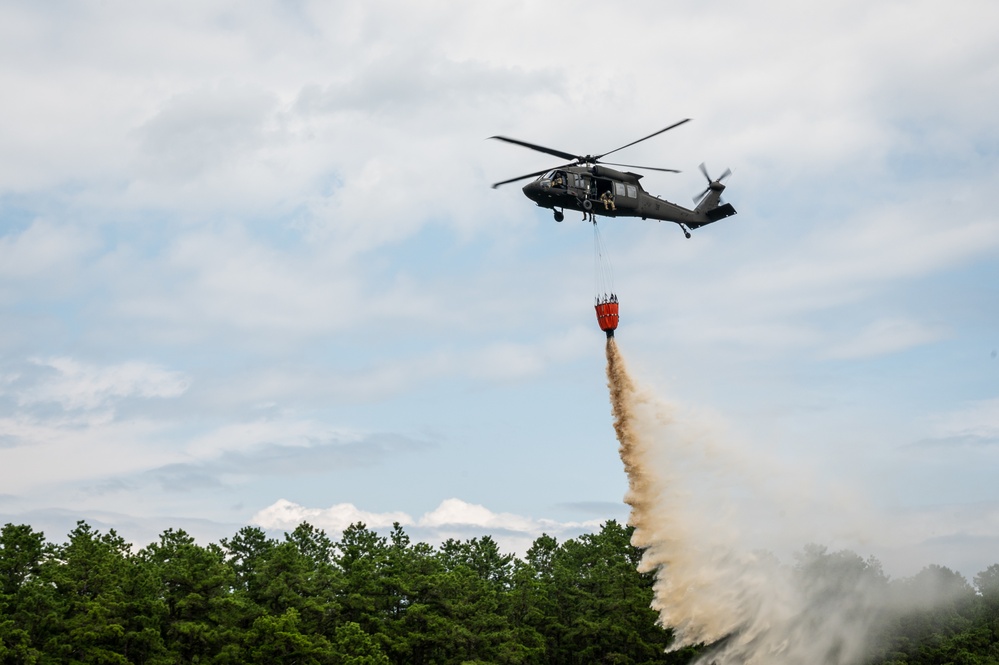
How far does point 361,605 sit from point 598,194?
36.1 metres

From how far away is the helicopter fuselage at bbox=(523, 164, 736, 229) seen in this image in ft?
224

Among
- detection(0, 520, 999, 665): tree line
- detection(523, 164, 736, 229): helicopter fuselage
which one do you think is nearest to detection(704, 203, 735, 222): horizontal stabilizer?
detection(523, 164, 736, 229): helicopter fuselage

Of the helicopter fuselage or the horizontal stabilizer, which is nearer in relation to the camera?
the helicopter fuselage

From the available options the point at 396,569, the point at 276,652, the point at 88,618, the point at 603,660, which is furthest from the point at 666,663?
the point at 88,618

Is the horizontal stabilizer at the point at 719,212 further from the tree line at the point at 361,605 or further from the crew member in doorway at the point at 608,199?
the tree line at the point at 361,605

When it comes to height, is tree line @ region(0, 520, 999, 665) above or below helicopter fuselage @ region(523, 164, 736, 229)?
below

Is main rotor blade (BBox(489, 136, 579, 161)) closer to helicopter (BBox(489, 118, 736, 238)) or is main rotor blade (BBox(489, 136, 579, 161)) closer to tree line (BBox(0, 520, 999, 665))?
helicopter (BBox(489, 118, 736, 238))

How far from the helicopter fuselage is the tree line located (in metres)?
32.5

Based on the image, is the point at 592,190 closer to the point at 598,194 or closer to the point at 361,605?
the point at 598,194

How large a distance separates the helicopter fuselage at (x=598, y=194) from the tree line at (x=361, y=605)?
1281 inches

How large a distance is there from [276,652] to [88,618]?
41.2 ft

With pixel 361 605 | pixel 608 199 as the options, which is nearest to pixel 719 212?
pixel 608 199

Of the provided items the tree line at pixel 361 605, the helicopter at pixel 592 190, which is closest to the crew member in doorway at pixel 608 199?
the helicopter at pixel 592 190

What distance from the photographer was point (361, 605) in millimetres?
85250
